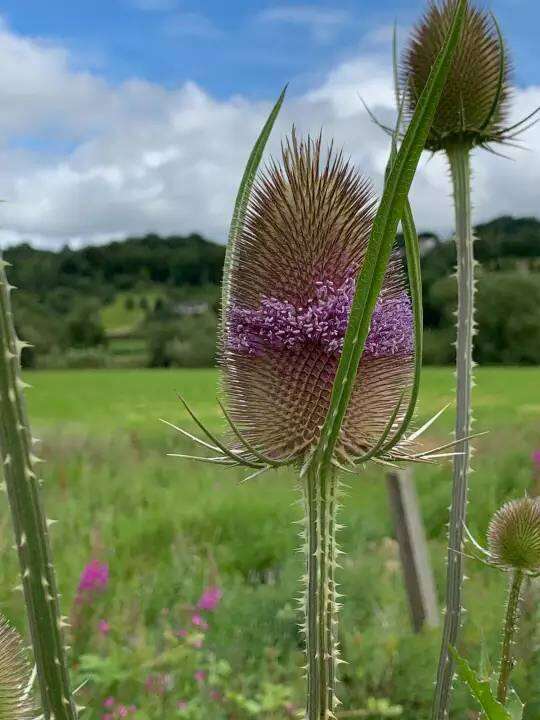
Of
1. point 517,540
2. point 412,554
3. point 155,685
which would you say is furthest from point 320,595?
point 412,554

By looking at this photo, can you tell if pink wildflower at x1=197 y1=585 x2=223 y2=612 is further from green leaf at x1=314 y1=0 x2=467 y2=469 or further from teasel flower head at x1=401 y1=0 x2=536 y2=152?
green leaf at x1=314 y1=0 x2=467 y2=469

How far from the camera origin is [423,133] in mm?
997

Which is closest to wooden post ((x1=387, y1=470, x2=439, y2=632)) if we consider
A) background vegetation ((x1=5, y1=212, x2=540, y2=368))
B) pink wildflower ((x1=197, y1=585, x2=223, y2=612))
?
pink wildflower ((x1=197, y1=585, x2=223, y2=612))

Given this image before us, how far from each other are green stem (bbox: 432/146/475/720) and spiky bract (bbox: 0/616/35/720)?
1.11 meters

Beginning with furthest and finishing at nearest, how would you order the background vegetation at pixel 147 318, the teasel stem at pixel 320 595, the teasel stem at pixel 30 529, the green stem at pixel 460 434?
the background vegetation at pixel 147 318 → the green stem at pixel 460 434 → the teasel stem at pixel 320 595 → the teasel stem at pixel 30 529

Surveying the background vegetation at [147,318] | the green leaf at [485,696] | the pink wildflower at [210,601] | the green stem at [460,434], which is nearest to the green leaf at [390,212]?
the green leaf at [485,696]

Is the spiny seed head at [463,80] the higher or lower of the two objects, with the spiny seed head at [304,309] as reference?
higher

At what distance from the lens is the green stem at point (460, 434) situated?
85.6 inches

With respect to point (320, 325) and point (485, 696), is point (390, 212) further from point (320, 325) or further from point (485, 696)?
point (485, 696)

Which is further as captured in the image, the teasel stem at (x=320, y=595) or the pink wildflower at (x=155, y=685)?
the pink wildflower at (x=155, y=685)

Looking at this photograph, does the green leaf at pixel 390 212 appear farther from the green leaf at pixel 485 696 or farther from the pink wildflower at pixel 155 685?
the pink wildflower at pixel 155 685

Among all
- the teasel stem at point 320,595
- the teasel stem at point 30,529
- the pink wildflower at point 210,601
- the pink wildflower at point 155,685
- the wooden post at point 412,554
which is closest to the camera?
the teasel stem at point 30,529

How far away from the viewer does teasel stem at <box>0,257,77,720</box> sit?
0.95 m

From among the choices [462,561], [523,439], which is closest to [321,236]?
[462,561]
